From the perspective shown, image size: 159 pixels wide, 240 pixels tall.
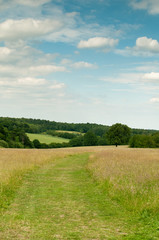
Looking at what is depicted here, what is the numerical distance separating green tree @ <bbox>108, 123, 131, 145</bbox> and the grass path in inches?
2309

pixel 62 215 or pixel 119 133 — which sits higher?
pixel 119 133

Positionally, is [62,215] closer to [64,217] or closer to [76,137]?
[64,217]

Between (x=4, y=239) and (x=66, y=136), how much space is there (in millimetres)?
129193

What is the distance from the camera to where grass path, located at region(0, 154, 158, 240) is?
21.6ft

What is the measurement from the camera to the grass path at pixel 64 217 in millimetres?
6578

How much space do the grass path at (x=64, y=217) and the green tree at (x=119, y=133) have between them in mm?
58643

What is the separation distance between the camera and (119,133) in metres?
71.2

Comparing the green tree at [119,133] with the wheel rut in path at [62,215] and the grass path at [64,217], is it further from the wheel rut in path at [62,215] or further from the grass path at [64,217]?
the grass path at [64,217]

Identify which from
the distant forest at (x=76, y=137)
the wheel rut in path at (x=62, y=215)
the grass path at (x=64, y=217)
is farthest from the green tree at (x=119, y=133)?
the grass path at (x=64, y=217)

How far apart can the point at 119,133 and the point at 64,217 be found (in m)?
64.2

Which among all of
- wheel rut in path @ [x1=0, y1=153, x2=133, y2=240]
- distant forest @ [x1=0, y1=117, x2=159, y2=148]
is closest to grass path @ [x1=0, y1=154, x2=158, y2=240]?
wheel rut in path @ [x1=0, y1=153, x2=133, y2=240]

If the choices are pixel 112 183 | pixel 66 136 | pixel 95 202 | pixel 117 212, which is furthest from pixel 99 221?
pixel 66 136

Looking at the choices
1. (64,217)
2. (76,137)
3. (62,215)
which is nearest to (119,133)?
(76,137)

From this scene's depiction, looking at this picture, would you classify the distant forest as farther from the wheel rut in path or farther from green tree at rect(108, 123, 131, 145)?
the wheel rut in path
